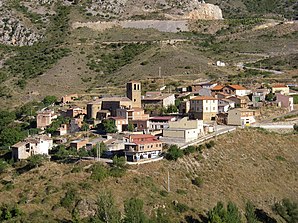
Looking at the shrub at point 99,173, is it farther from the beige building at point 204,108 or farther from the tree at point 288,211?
the beige building at point 204,108

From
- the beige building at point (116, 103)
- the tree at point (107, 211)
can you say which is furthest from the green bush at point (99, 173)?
the beige building at point (116, 103)

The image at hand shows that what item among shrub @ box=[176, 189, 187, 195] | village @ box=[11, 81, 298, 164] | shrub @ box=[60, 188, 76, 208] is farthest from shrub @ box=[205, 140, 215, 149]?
shrub @ box=[60, 188, 76, 208]

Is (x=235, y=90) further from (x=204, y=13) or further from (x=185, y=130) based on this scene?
(x=204, y=13)

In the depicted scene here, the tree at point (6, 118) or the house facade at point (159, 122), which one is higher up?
the house facade at point (159, 122)

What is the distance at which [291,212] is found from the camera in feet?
112

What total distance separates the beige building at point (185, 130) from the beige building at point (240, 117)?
354cm

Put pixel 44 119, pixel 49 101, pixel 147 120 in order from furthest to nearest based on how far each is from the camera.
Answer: pixel 49 101 < pixel 44 119 < pixel 147 120

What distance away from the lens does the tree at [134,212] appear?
29078 millimetres

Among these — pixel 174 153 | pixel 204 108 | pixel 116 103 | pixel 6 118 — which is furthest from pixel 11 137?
pixel 204 108

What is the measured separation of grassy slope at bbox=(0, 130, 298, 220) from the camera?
33719 millimetres

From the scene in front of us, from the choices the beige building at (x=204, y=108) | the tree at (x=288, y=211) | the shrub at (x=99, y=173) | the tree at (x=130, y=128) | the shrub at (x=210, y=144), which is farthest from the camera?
the beige building at (x=204, y=108)

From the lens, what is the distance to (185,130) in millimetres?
40812

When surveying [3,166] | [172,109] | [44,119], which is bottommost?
[3,166]

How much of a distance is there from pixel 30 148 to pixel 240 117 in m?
15.5
